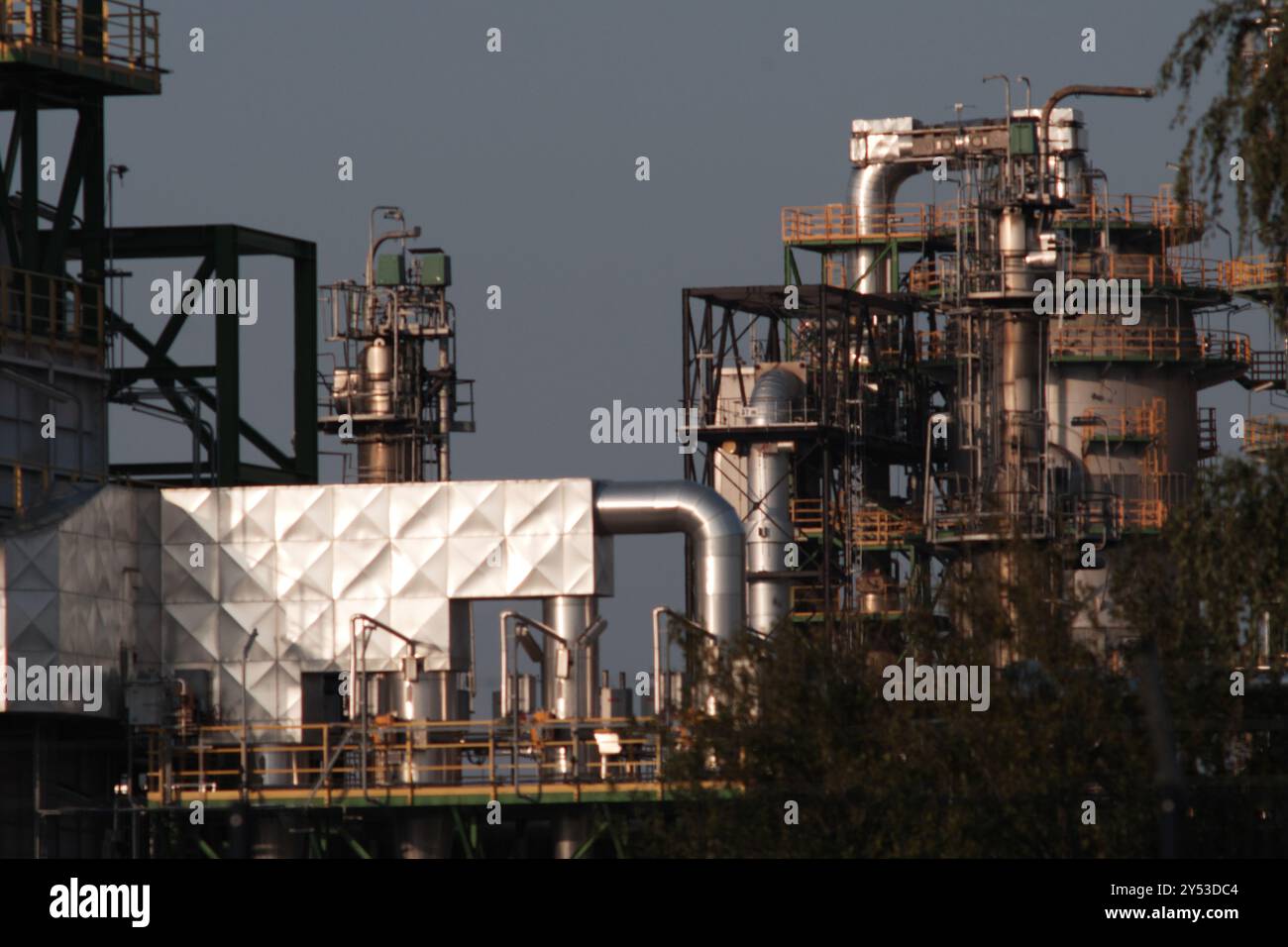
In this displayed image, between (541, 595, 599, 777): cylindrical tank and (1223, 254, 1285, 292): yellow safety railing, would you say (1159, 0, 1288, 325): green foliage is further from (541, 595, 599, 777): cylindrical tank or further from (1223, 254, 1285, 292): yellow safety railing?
(1223, 254, 1285, 292): yellow safety railing

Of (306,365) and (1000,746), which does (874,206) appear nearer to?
(306,365)

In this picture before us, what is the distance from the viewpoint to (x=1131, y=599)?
44188mm

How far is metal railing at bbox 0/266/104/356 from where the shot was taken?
55062mm

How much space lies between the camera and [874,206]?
9425 cm

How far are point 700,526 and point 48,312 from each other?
12785 mm

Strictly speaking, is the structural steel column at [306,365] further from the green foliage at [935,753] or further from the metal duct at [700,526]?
the green foliage at [935,753]

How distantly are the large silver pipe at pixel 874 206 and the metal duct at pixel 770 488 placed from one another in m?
14.4

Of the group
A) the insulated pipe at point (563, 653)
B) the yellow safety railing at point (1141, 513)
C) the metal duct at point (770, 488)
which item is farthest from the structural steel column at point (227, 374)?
the yellow safety railing at point (1141, 513)

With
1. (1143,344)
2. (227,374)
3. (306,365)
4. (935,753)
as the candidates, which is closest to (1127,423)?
(1143,344)

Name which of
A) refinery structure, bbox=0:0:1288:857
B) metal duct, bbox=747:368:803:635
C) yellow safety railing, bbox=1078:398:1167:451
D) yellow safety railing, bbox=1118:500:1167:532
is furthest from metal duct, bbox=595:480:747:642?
yellow safety railing, bbox=1078:398:1167:451
